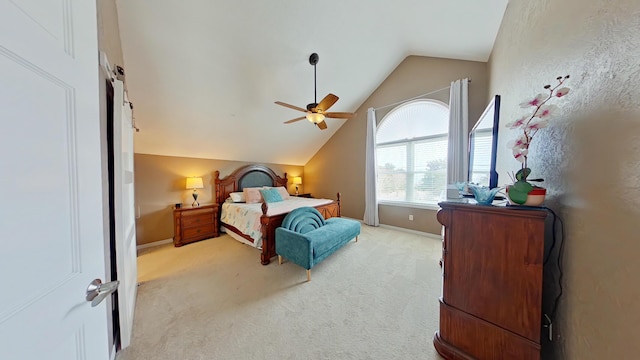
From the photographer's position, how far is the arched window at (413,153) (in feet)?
12.4

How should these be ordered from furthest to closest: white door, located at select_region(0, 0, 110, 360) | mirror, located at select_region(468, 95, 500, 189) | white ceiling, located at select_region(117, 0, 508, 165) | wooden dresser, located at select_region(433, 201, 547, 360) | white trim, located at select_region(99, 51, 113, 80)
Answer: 1. white ceiling, located at select_region(117, 0, 508, 165)
2. mirror, located at select_region(468, 95, 500, 189)
3. white trim, located at select_region(99, 51, 113, 80)
4. wooden dresser, located at select_region(433, 201, 547, 360)
5. white door, located at select_region(0, 0, 110, 360)

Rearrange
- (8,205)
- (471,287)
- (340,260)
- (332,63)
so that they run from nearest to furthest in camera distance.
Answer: (8,205), (471,287), (340,260), (332,63)

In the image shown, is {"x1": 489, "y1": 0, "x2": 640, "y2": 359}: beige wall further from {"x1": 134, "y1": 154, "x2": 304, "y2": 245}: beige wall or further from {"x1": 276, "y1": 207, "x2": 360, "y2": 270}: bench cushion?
{"x1": 134, "y1": 154, "x2": 304, "y2": 245}: beige wall

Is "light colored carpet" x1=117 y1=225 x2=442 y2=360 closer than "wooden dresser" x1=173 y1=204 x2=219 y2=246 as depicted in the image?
Yes

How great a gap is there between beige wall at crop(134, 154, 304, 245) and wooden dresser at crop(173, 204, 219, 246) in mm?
296

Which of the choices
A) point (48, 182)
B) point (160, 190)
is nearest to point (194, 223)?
point (160, 190)

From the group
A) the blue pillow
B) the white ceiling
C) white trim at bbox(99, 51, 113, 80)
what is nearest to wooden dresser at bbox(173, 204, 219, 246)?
the blue pillow

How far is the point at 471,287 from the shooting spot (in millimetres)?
1295

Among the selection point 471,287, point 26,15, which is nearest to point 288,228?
point 471,287

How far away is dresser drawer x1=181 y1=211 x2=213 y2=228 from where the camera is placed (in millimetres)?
3488

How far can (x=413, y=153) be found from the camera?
13.6 ft

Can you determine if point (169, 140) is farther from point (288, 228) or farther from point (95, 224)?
point (95, 224)

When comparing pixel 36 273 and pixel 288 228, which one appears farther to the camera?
pixel 288 228

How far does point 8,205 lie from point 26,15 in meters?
0.44
